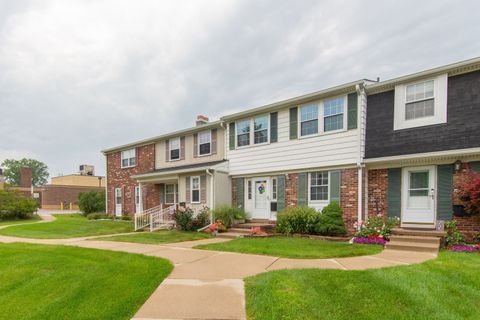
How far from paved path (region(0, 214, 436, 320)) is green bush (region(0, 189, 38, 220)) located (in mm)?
19347

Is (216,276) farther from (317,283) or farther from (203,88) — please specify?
(203,88)

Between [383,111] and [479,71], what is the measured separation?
105 inches

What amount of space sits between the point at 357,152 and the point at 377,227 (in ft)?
8.24

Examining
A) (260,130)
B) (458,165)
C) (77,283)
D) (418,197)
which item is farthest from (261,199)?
(77,283)

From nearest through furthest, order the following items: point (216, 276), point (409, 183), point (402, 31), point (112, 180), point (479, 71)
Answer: point (216, 276) < point (479, 71) < point (409, 183) < point (402, 31) < point (112, 180)

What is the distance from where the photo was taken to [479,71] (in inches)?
314

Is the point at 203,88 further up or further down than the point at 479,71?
further up

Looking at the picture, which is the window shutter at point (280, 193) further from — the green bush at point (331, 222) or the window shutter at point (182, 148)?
the window shutter at point (182, 148)

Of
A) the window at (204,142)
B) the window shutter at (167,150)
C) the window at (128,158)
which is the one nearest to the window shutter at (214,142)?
the window at (204,142)

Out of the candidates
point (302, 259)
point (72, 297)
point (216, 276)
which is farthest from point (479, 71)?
point (72, 297)

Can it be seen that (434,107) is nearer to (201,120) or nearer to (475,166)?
(475,166)

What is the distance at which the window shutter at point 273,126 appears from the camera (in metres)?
11.7

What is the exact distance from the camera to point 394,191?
29.5ft

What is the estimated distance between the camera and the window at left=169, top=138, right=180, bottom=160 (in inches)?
638
